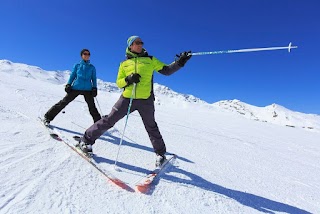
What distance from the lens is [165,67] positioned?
5.44 meters

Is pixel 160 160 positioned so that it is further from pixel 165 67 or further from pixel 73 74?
pixel 73 74

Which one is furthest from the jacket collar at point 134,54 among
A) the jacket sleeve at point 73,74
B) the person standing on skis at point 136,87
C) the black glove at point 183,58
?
the jacket sleeve at point 73,74

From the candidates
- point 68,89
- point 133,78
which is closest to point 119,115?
point 133,78

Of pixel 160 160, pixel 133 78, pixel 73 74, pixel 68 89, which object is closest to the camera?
pixel 133 78

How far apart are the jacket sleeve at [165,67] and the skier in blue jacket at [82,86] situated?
8.94 ft

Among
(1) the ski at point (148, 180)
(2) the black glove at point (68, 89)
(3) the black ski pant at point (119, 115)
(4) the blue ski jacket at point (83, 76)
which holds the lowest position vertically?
(1) the ski at point (148, 180)

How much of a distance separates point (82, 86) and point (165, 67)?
115 inches

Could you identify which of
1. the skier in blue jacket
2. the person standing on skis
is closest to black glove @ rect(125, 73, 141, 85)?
the person standing on skis

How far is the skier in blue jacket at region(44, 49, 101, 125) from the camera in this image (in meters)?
7.54

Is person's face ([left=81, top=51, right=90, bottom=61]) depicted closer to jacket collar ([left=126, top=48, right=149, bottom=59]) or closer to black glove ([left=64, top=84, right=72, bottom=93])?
black glove ([left=64, top=84, right=72, bottom=93])

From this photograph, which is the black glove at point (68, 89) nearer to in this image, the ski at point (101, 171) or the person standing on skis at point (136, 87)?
the ski at point (101, 171)

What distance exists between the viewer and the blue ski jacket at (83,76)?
7.55m

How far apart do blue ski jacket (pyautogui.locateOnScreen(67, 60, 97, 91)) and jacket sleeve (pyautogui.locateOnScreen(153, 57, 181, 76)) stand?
280 centimetres

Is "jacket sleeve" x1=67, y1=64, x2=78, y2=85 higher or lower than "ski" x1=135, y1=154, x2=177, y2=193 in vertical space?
higher
